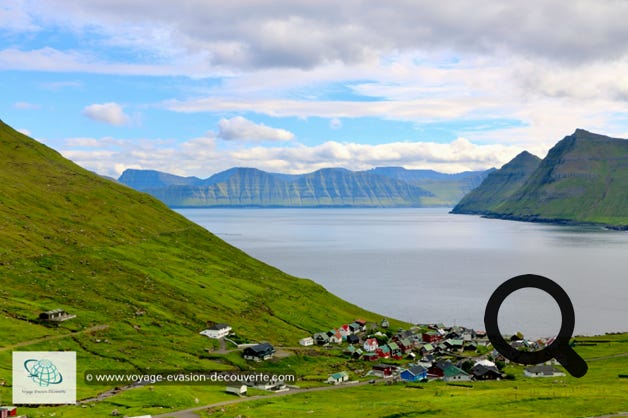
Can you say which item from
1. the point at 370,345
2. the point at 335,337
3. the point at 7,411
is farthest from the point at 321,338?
the point at 7,411

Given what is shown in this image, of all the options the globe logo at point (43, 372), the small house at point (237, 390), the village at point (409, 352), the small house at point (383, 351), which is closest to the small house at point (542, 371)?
the village at point (409, 352)

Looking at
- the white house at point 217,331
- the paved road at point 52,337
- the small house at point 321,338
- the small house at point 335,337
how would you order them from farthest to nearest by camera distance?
the small house at point 335,337
the small house at point 321,338
the white house at point 217,331
the paved road at point 52,337

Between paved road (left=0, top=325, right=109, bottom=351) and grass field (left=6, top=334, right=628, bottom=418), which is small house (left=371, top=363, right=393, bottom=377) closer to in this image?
grass field (left=6, top=334, right=628, bottom=418)

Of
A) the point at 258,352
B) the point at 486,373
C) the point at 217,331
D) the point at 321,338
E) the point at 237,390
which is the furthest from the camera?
the point at 321,338

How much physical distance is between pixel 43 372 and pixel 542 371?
8028cm

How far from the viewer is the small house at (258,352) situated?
11212 cm

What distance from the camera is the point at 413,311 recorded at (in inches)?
7352

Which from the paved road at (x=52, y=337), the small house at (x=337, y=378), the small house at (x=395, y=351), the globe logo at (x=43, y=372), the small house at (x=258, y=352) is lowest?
the small house at (x=395, y=351)

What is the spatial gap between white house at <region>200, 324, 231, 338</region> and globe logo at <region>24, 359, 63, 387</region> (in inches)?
2334

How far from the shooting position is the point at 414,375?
104438 mm

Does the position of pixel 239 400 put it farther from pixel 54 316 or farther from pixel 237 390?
pixel 54 316

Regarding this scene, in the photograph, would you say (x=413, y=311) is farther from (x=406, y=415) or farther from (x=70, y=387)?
(x=70, y=387)

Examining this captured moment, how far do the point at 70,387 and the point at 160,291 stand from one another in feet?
278

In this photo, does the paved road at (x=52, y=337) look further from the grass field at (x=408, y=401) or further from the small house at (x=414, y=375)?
the small house at (x=414, y=375)
